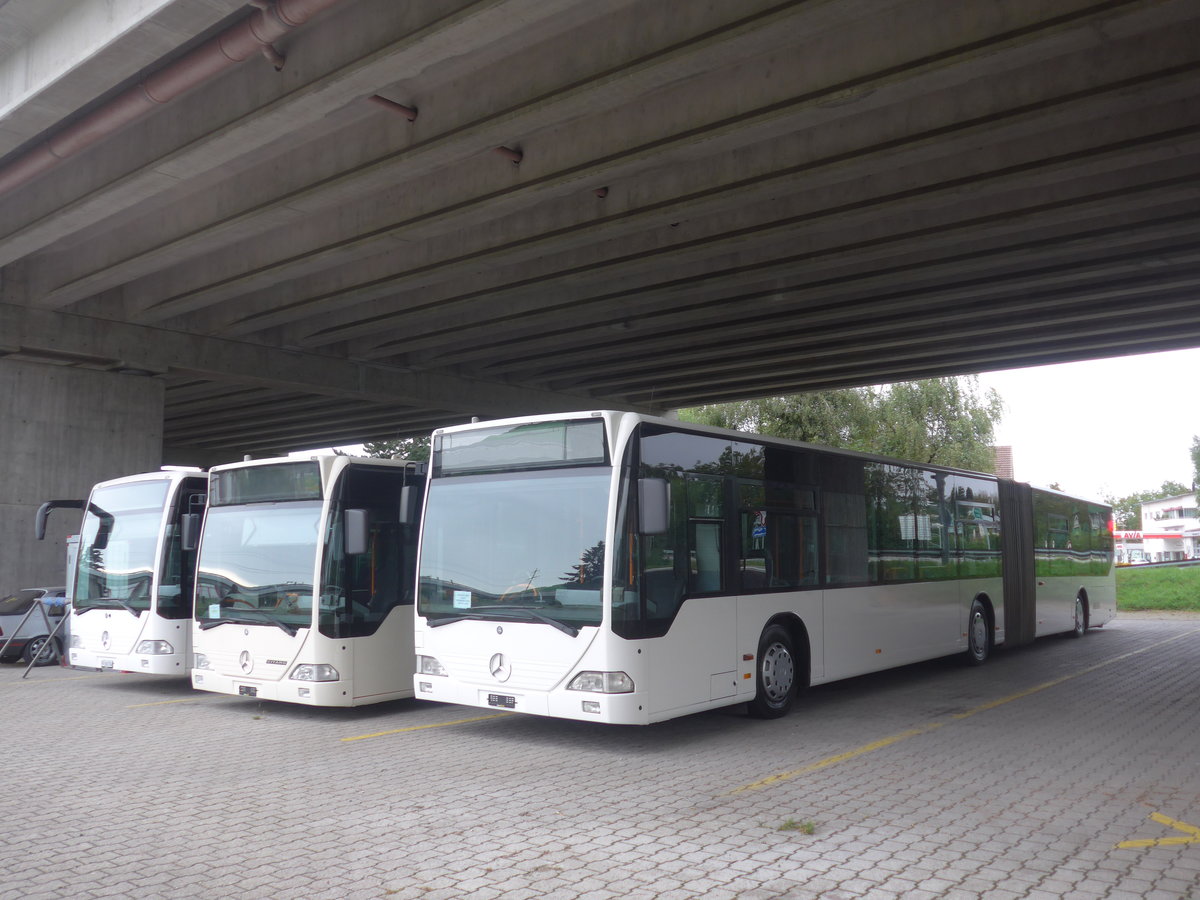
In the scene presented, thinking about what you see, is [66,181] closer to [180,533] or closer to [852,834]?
[180,533]

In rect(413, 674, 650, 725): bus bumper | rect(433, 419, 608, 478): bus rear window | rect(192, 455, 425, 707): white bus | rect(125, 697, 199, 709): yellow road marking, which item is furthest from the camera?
rect(125, 697, 199, 709): yellow road marking

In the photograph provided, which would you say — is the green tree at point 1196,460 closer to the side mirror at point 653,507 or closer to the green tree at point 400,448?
the green tree at point 400,448

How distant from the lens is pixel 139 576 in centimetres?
1284

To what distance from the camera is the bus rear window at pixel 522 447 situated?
29.4ft

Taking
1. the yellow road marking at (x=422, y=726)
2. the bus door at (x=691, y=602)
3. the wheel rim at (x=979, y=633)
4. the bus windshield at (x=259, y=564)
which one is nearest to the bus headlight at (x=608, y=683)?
the bus door at (x=691, y=602)

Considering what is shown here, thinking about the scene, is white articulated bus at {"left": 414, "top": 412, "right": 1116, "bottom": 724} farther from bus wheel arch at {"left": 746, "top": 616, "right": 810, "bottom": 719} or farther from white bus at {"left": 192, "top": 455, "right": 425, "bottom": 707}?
white bus at {"left": 192, "top": 455, "right": 425, "bottom": 707}

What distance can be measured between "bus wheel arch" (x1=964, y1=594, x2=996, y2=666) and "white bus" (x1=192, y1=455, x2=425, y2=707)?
8707mm

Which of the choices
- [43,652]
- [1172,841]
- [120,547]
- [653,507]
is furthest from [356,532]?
[43,652]

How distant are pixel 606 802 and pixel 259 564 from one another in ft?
18.6

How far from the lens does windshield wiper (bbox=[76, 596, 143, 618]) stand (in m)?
12.8

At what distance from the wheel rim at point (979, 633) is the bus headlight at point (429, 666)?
363 inches

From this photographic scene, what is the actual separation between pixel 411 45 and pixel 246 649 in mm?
6458

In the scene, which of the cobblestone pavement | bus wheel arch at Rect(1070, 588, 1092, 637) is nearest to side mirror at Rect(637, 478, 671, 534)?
the cobblestone pavement

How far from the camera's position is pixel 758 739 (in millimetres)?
9477
